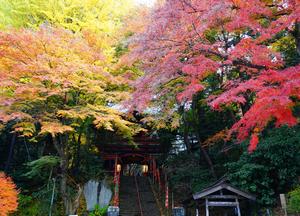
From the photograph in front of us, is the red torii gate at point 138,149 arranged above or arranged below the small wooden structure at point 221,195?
above

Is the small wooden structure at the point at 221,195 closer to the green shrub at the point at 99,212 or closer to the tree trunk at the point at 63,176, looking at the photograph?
the tree trunk at the point at 63,176

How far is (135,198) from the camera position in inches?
617

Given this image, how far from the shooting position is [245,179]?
10.9m

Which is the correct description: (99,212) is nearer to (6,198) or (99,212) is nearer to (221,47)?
(6,198)

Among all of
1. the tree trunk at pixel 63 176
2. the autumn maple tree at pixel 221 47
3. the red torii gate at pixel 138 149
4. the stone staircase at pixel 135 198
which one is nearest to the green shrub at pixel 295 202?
the autumn maple tree at pixel 221 47

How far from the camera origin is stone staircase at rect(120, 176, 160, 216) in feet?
45.8

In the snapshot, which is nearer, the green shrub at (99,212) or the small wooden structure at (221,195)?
the small wooden structure at (221,195)

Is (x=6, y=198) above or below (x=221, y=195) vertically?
below

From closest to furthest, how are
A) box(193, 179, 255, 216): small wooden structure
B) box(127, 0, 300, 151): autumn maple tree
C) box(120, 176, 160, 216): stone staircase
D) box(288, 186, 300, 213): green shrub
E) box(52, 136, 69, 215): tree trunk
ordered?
box(127, 0, 300, 151): autumn maple tree
box(288, 186, 300, 213): green shrub
box(193, 179, 255, 216): small wooden structure
box(52, 136, 69, 215): tree trunk
box(120, 176, 160, 216): stone staircase

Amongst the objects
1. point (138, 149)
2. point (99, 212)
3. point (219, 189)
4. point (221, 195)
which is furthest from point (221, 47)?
point (138, 149)

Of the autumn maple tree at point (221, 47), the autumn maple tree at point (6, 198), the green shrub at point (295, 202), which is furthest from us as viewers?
the autumn maple tree at point (6, 198)

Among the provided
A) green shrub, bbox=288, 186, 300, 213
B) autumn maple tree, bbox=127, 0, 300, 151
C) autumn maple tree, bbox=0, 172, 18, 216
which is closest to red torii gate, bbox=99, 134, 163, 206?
autumn maple tree, bbox=0, 172, 18, 216

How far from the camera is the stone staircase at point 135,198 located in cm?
1396

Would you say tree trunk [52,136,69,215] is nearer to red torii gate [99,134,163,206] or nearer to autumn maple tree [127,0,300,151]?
autumn maple tree [127,0,300,151]
